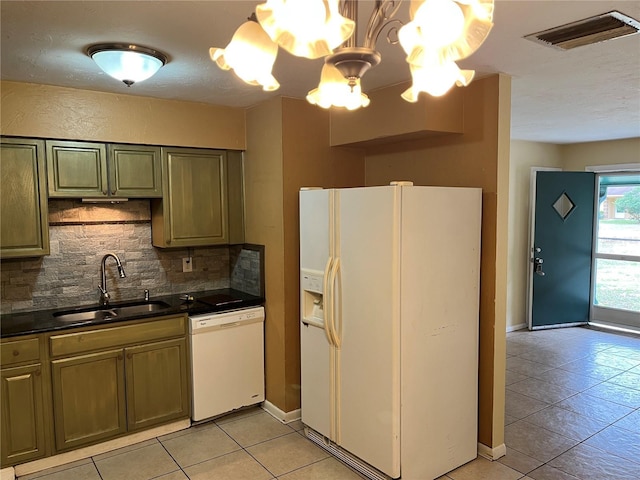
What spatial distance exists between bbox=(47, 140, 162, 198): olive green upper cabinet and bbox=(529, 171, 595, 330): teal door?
4.61 meters

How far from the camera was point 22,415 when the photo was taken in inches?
113

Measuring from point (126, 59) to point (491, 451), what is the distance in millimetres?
3086

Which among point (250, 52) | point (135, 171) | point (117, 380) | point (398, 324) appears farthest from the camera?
point (135, 171)

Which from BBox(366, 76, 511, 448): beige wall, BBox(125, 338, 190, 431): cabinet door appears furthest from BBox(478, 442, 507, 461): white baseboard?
BBox(125, 338, 190, 431): cabinet door

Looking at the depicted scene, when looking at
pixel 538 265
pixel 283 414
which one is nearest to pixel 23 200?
pixel 283 414

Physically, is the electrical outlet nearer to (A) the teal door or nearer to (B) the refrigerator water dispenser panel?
(B) the refrigerator water dispenser panel

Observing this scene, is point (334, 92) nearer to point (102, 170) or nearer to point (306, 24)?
point (306, 24)

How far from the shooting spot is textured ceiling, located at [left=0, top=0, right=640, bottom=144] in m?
1.92

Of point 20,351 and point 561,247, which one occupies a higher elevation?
point 561,247

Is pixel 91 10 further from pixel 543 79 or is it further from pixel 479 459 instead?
pixel 479 459

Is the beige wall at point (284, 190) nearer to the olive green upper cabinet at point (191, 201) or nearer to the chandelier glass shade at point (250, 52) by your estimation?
the olive green upper cabinet at point (191, 201)

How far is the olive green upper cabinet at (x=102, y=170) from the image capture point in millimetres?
3164

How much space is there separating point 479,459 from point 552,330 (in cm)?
360

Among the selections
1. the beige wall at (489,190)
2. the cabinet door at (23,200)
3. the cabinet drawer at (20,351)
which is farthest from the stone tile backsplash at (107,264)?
the beige wall at (489,190)
